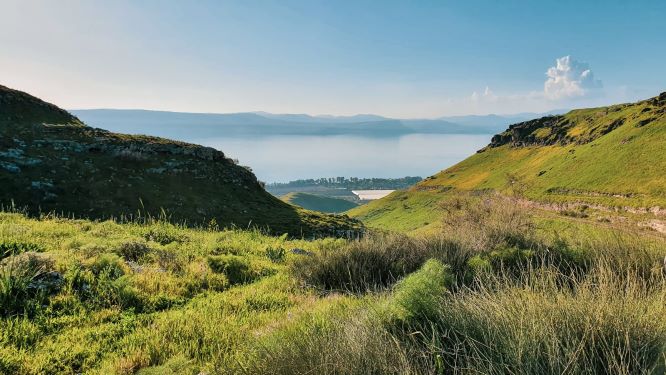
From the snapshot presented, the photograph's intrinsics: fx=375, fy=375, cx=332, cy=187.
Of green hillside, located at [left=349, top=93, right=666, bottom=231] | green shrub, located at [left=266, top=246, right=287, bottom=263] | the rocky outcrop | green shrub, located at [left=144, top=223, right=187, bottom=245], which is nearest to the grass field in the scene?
green shrub, located at [left=266, top=246, right=287, bottom=263]

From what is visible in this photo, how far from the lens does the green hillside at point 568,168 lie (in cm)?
6612

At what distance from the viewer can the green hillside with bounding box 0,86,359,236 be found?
23.4 metres

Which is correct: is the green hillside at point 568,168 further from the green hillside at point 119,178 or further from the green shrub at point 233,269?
the green shrub at point 233,269

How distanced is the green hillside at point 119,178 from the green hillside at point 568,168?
36670 millimetres

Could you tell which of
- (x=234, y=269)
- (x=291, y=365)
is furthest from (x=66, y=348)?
(x=234, y=269)

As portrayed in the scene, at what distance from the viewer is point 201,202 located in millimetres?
28938

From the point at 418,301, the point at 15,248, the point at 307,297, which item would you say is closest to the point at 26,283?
the point at 15,248

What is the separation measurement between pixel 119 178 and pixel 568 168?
297 ft

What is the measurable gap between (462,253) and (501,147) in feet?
491

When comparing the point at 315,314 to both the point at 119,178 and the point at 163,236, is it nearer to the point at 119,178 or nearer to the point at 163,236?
the point at 163,236

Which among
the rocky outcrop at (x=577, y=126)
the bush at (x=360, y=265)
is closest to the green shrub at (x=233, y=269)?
the bush at (x=360, y=265)

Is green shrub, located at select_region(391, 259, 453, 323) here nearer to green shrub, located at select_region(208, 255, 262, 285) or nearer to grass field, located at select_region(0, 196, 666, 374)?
grass field, located at select_region(0, 196, 666, 374)

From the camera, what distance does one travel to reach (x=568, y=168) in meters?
85.4

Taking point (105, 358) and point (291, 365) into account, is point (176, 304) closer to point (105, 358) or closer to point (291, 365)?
point (105, 358)
